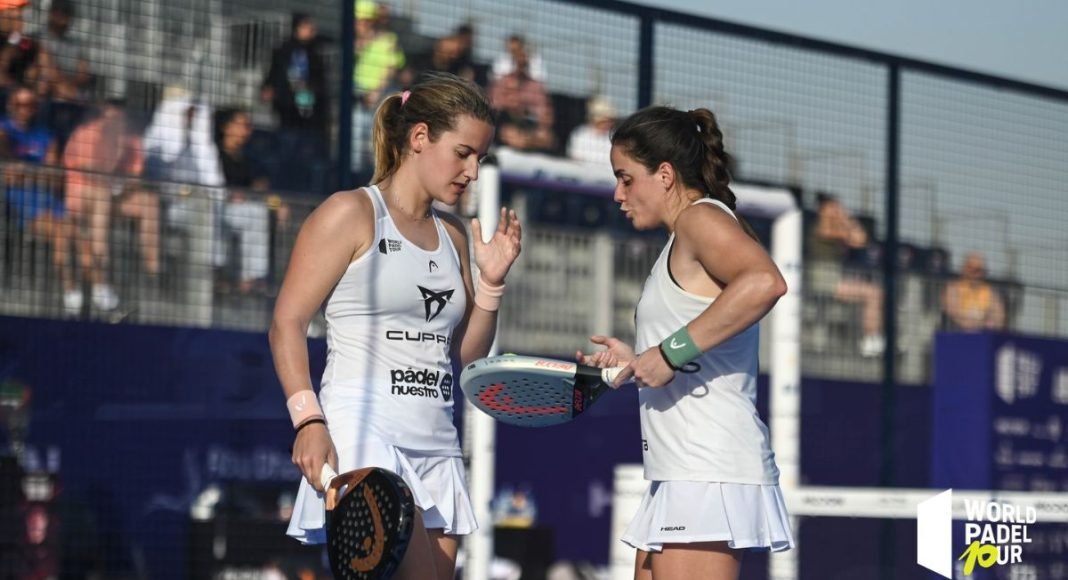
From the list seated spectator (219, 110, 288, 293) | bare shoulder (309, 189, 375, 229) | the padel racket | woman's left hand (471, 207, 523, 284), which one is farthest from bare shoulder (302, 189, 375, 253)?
seated spectator (219, 110, 288, 293)

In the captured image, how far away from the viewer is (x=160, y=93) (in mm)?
7074

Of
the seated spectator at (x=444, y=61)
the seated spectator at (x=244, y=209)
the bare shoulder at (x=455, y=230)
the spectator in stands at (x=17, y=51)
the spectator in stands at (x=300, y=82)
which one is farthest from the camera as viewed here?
the seated spectator at (x=444, y=61)

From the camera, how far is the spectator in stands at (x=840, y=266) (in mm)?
8859

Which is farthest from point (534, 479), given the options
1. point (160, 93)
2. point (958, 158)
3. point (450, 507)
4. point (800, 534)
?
point (450, 507)

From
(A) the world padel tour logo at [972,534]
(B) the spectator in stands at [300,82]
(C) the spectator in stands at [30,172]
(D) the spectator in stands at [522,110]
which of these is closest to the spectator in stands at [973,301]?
(A) the world padel tour logo at [972,534]

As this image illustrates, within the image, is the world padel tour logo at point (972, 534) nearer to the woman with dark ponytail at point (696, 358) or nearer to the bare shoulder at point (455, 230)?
the woman with dark ponytail at point (696, 358)

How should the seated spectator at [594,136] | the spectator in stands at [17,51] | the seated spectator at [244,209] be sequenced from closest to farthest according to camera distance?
the spectator in stands at [17,51], the seated spectator at [244,209], the seated spectator at [594,136]

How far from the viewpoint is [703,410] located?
178 inches

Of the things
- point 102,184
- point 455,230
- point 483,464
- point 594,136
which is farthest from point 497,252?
point 594,136

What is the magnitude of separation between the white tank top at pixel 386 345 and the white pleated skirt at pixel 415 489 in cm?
4

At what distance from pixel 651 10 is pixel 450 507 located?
439 cm

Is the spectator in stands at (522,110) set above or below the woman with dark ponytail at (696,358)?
above

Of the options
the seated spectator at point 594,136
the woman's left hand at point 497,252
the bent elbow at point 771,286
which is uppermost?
the seated spectator at point 594,136

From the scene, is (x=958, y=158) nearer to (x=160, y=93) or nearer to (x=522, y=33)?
(x=522, y=33)
